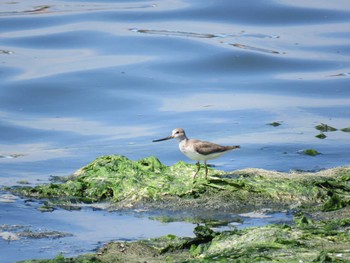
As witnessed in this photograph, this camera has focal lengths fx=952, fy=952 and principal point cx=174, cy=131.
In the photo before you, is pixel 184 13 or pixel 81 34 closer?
pixel 81 34

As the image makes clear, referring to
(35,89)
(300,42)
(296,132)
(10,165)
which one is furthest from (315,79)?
(10,165)

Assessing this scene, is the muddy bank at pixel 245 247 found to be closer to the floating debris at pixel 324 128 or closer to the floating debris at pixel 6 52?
the floating debris at pixel 324 128

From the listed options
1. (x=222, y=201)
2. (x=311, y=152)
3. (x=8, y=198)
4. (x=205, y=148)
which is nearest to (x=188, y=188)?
(x=222, y=201)

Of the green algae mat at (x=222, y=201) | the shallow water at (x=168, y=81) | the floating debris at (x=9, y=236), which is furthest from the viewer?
the shallow water at (x=168, y=81)

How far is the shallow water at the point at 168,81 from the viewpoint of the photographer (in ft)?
38.4

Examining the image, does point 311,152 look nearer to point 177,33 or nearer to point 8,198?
point 8,198

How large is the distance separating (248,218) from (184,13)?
12223 millimetres

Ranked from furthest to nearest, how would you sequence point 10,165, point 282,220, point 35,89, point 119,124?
point 35,89
point 119,124
point 10,165
point 282,220

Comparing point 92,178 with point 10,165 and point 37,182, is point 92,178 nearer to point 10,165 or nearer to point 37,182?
point 37,182

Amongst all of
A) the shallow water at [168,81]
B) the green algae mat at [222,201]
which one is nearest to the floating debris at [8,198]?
the green algae mat at [222,201]

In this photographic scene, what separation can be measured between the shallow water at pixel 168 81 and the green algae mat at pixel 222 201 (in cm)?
83

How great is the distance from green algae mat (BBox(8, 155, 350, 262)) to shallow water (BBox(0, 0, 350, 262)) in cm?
83

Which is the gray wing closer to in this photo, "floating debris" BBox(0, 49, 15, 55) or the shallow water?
the shallow water

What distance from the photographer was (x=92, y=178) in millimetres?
9125
